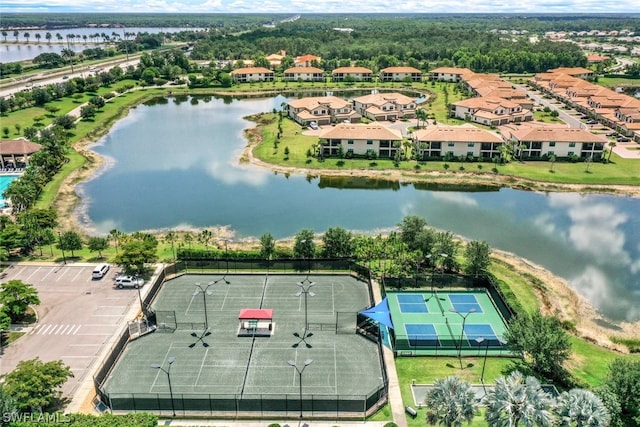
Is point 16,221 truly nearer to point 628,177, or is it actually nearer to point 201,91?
point 628,177

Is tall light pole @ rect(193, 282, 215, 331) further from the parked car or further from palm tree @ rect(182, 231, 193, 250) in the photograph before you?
palm tree @ rect(182, 231, 193, 250)

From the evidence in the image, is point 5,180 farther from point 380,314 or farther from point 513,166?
point 513,166

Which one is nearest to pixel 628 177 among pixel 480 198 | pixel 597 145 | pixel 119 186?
pixel 597 145

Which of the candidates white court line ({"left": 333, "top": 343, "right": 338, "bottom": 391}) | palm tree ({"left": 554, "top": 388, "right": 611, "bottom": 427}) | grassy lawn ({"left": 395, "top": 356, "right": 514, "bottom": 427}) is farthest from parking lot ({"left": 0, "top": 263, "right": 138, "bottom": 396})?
palm tree ({"left": 554, "top": 388, "right": 611, "bottom": 427})

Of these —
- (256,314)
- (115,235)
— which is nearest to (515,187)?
(256,314)

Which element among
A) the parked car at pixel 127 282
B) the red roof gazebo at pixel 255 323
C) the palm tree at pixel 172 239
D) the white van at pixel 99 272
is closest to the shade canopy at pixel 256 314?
the red roof gazebo at pixel 255 323
